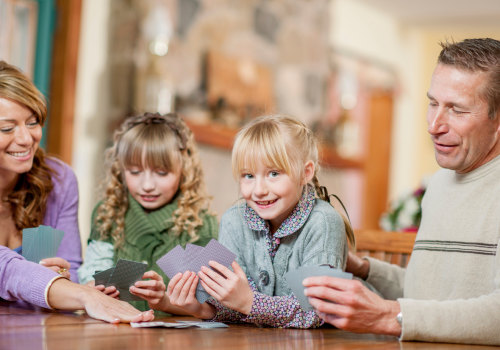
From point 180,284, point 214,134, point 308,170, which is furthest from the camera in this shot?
point 214,134

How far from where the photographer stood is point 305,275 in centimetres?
155

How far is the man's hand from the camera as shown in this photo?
58.1 inches

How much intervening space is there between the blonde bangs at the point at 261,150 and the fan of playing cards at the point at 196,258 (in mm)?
309

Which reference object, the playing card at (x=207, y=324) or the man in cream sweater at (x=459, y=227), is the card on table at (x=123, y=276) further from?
the man in cream sweater at (x=459, y=227)

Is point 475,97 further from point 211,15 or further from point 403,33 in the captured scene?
point 403,33

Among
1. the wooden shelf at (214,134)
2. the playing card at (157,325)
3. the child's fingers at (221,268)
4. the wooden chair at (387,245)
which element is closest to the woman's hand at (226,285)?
the child's fingers at (221,268)

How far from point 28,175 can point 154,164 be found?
0.42m

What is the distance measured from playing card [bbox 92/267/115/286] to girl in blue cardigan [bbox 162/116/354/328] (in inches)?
6.4

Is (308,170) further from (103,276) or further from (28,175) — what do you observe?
(28,175)

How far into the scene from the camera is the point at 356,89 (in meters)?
8.55

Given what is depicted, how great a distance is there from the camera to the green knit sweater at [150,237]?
2.29 meters

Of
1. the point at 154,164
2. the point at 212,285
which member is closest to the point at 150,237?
the point at 154,164

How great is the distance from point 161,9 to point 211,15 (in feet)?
2.35

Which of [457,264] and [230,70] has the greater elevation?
[230,70]
